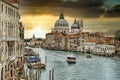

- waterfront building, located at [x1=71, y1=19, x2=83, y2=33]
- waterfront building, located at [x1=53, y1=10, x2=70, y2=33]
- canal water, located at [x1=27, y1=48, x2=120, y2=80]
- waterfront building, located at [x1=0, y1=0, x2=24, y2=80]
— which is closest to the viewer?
waterfront building, located at [x1=0, y1=0, x2=24, y2=80]

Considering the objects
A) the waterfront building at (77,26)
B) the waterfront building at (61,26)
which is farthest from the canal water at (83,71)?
the waterfront building at (61,26)

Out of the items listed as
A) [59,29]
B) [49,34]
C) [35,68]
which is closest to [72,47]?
[49,34]

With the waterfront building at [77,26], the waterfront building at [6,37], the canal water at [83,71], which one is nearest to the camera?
the waterfront building at [6,37]

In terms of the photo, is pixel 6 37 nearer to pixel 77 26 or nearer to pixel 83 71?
pixel 83 71

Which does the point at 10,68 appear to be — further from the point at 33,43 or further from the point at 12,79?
the point at 33,43

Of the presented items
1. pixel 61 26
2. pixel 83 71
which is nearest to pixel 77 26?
pixel 61 26

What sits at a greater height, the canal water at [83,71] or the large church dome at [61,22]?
the large church dome at [61,22]

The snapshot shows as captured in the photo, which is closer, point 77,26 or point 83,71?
point 83,71

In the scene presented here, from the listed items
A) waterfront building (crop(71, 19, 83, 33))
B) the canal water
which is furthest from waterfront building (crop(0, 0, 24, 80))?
waterfront building (crop(71, 19, 83, 33))

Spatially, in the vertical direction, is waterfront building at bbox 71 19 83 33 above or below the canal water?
→ above

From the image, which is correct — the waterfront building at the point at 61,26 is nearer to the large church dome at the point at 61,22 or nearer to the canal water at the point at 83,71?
the large church dome at the point at 61,22

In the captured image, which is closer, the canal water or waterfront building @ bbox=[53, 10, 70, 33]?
the canal water

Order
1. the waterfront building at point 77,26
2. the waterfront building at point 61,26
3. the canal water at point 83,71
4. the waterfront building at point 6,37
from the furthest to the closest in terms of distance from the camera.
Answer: the waterfront building at point 61,26 → the waterfront building at point 77,26 → the canal water at point 83,71 → the waterfront building at point 6,37

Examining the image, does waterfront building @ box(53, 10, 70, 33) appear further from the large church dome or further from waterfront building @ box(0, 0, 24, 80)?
waterfront building @ box(0, 0, 24, 80)
